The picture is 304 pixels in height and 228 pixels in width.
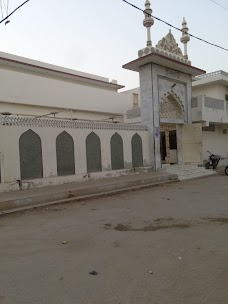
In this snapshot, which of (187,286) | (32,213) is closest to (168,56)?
(32,213)

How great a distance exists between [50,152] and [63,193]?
2255mm

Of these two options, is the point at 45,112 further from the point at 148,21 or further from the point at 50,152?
the point at 148,21

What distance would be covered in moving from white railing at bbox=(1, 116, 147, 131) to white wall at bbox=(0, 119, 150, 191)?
12cm

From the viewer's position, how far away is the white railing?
384 inches

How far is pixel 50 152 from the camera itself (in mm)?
10758

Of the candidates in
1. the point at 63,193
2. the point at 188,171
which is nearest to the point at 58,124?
the point at 63,193

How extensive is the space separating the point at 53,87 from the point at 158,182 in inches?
331

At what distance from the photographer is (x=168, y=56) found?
14.7 m

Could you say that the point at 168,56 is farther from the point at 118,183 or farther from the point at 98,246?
the point at 98,246

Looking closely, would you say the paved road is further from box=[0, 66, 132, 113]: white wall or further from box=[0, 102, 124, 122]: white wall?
box=[0, 66, 132, 113]: white wall

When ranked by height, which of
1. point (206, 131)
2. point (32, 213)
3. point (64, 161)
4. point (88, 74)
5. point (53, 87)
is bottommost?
point (32, 213)

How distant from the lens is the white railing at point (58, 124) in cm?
976

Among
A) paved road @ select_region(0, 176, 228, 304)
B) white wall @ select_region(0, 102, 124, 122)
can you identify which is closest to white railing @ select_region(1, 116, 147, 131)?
white wall @ select_region(0, 102, 124, 122)

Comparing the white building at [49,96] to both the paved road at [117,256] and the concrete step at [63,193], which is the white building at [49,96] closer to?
the concrete step at [63,193]
